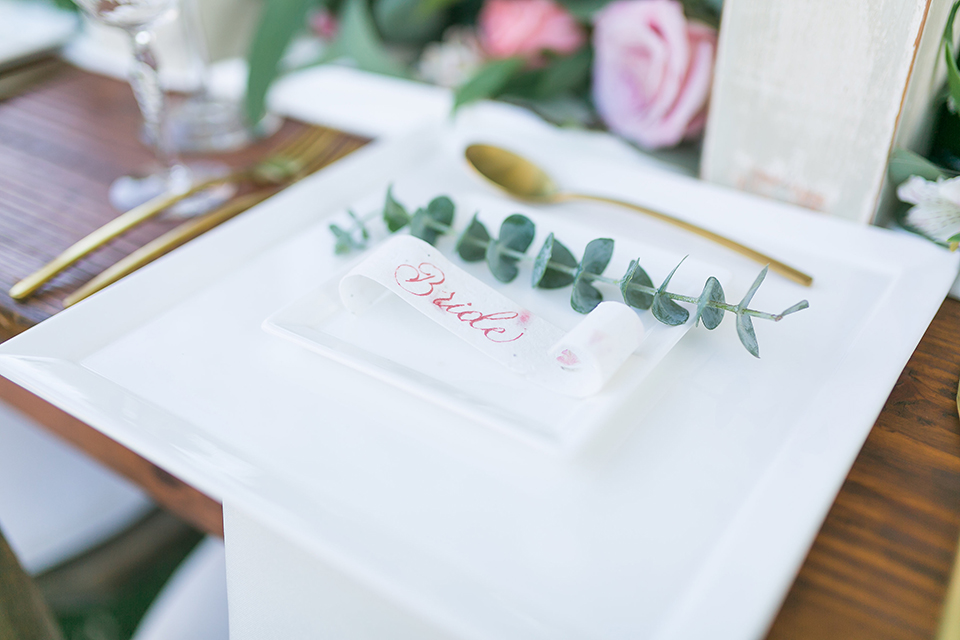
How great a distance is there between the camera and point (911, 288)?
37 centimetres

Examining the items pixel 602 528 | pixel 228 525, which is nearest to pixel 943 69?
pixel 602 528

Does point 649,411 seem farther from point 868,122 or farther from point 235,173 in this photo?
point 235,173

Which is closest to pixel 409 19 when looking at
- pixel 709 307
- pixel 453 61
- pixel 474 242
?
pixel 453 61

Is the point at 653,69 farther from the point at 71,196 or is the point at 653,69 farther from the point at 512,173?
the point at 71,196

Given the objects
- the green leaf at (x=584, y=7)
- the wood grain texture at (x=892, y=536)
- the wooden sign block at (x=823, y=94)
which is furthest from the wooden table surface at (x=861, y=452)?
the green leaf at (x=584, y=7)

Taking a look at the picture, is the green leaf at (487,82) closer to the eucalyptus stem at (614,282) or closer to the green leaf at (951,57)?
the eucalyptus stem at (614,282)

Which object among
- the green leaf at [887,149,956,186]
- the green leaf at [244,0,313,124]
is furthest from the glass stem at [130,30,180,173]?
the green leaf at [887,149,956,186]

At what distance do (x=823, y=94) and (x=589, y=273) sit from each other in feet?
0.64

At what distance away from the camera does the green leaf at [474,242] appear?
390 millimetres

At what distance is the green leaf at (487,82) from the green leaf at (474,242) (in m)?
0.18

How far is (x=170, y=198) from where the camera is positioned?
1.57 feet

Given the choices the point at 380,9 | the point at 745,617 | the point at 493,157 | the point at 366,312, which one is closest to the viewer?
the point at 745,617

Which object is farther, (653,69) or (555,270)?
(653,69)

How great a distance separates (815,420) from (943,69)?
10.6 inches
